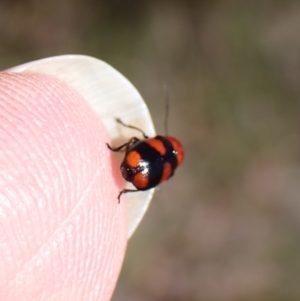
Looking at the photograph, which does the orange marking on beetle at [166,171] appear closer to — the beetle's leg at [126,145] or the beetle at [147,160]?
the beetle at [147,160]

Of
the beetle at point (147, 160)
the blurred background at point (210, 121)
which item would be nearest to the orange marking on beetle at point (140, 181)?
the beetle at point (147, 160)

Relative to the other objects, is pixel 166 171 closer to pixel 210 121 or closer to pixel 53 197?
pixel 53 197

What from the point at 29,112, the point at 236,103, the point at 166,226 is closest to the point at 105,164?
the point at 29,112

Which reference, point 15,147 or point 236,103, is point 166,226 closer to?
point 236,103

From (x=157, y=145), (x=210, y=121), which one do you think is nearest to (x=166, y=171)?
(x=157, y=145)

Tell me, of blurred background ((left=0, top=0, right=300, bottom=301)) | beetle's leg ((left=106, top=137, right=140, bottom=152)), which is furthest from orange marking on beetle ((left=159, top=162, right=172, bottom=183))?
blurred background ((left=0, top=0, right=300, bottom=301))
